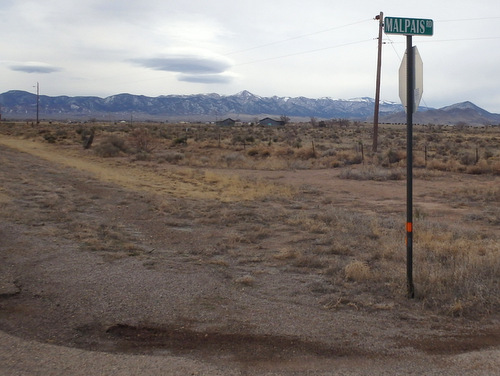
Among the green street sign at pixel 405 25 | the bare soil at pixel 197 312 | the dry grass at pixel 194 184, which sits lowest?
the bare soil at pixel 197 312

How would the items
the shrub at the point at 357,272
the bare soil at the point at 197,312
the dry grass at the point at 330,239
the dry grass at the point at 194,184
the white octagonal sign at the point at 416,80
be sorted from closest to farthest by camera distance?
the bare soil at the point at 197,312 → the white octagonal sign at the point at 416,80 → the dry grass at the point at 330,239 → the shrub at the point at 357,272 → the dry grass at the point at 194,184

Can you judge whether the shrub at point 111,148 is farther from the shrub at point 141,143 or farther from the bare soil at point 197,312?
the bare soil at point 197,312

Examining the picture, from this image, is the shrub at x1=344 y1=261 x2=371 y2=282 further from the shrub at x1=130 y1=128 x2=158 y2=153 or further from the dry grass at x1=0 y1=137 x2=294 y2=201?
the shrub at x1=130 y1=128 x2=158 y2=153

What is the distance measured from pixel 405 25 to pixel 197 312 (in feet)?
15.4

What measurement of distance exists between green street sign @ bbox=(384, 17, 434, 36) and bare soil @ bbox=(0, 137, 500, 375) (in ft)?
11.8

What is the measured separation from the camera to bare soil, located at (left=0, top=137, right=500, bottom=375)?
551cm

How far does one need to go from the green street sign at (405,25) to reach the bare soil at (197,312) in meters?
3.61

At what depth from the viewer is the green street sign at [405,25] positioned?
7199 mm

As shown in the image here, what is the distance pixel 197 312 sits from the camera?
695 centimetres

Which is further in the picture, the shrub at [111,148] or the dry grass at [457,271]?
the shrub at [111,148]

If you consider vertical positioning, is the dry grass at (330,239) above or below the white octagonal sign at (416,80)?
below

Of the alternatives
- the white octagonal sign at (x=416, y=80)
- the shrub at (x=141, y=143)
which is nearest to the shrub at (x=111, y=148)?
the shrub at (x=141, y=143)

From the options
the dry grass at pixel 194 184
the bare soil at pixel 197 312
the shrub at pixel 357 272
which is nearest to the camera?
the bare soil at pixel 197 312

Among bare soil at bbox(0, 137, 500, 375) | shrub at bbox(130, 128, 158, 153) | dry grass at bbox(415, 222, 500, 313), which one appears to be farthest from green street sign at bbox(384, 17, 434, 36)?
shrub at bbox(130, 128, 158, 153)
